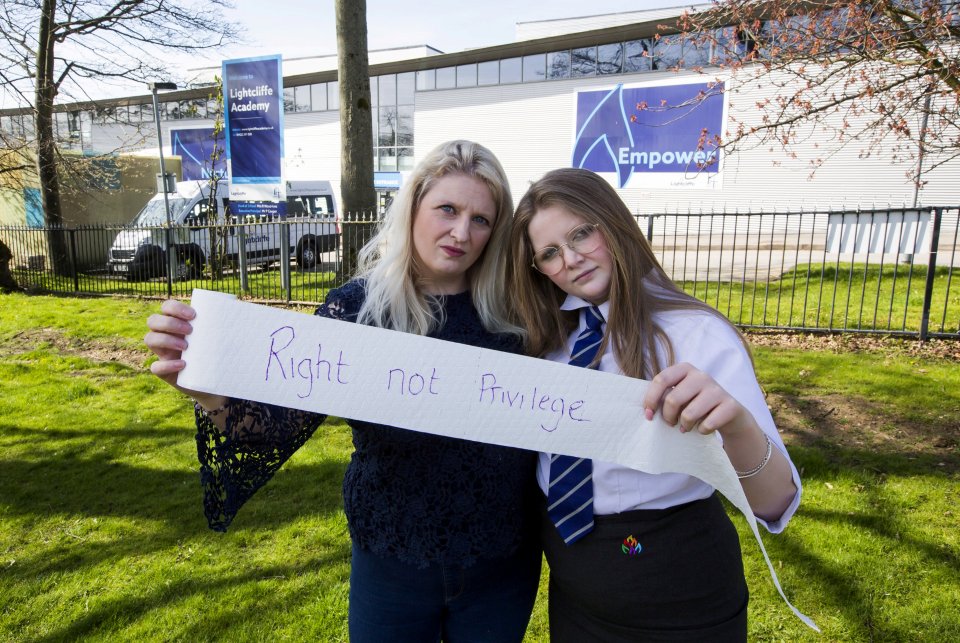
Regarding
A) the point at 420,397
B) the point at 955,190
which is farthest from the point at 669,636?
the point at 955,190

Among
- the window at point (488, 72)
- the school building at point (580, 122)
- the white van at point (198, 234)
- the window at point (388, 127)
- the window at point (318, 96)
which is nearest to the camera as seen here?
the white van at point (198, 234)

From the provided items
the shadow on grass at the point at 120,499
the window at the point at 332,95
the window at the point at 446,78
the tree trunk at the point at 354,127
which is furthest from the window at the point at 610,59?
the shadow on grass at the point at 120,499

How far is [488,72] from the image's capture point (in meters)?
28.7

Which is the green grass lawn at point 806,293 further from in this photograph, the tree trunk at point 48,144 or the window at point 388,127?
the window at point 388,127

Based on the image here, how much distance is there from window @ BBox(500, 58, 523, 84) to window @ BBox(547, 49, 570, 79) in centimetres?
149

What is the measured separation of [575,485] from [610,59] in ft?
88.8

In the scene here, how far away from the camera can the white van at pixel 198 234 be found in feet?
40.6

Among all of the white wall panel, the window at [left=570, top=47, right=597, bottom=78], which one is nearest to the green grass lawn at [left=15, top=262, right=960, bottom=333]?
the white wall panel

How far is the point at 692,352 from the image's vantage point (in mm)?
1322

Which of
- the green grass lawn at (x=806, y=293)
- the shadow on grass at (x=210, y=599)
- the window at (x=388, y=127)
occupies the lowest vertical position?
the shadow on grass at (x=210, y=599)

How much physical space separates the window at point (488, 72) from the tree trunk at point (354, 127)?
2049 centimetres

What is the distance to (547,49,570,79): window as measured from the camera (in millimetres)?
26484

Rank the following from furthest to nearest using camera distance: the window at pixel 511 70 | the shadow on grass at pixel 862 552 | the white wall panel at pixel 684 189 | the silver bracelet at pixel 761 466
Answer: the window at pixel 511 70
the white wall panel at pixel 684 189
the shadow on grass at pixel 862 552
the silver bracelet at pixel 761 466

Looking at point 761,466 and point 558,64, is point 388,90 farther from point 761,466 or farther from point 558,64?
point 761,466
